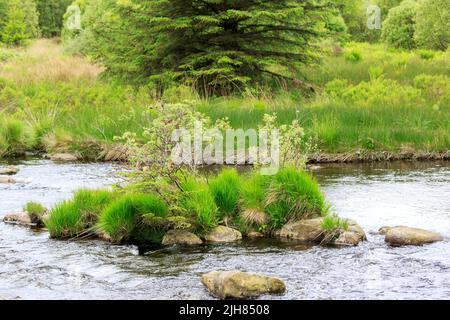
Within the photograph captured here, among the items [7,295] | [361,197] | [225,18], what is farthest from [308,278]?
[225,18]

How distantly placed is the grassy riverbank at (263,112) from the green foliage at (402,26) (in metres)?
16.1

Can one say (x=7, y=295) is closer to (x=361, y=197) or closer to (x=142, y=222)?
(x=142, y=222)

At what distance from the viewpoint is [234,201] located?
11180mm

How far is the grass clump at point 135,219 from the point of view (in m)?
10.5

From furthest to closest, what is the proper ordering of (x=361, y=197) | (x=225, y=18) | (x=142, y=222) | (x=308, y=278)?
(x=225, y=18) < (x=361, y=197) < (x=142, y=222) < (x=308, y=278)

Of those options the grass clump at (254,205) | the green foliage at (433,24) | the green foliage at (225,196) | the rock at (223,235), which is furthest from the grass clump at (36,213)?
the green foliage at (433,24)

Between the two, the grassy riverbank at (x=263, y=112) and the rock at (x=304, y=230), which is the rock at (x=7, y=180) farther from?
the rock at (x=304, y=230)

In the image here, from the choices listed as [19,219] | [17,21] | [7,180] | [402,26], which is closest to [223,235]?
[19,219]

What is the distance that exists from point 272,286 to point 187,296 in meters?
0.90

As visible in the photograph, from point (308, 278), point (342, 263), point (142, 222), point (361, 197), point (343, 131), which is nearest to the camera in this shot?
point (308, 278)

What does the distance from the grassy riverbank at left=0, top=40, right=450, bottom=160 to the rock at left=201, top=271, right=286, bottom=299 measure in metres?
8.10

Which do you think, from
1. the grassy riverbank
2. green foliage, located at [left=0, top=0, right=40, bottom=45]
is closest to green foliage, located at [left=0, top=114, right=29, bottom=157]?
the grassy riverbank

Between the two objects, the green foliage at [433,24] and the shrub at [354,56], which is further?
the green foliage at [433,24]

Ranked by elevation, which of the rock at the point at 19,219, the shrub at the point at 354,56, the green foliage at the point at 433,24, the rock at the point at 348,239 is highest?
the green foliage at the point at 433,24
